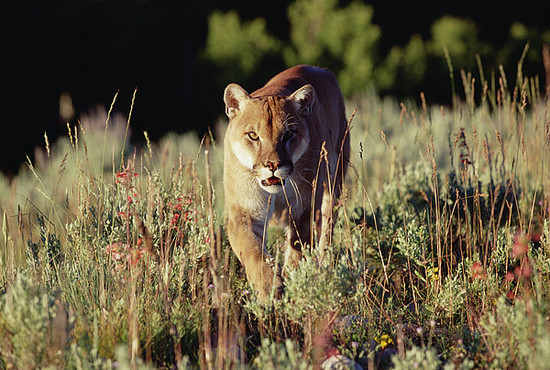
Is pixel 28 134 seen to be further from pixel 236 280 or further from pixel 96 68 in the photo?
pixel 236 280

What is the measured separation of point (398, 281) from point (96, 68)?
19.0 meters

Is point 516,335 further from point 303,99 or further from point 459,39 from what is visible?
point 459,39

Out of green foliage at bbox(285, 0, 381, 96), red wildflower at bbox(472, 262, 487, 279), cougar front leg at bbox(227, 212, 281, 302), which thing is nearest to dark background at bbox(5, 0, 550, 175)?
green foliage at bbox(285, 0, 381, 96)

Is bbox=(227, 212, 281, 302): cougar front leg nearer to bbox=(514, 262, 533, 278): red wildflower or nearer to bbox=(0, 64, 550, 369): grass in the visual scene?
bbox=(0, 64, 550, 369): grass

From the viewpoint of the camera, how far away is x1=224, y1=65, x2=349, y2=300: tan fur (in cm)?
428

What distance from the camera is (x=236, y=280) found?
4.54 m

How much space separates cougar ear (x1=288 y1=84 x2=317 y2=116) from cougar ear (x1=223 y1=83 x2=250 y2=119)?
0.34 m

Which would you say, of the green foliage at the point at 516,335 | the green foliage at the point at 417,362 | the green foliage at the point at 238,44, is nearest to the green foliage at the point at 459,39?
the green foliage at the point at 238,44

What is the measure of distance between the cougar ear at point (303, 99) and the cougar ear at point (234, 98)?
0.34 meters

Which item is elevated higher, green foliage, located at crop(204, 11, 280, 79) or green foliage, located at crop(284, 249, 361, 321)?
green foliage, located at crop(204, 11, 280, 79)

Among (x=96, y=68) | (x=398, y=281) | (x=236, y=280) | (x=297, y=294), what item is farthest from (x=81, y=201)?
(x=96, y=68)

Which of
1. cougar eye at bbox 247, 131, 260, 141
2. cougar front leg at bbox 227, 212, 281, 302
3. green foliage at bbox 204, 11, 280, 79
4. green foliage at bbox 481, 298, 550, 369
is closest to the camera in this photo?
green foliage at bbox 481, 298, 550, 369

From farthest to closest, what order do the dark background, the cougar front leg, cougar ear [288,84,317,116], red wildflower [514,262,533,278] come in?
the dark background
cougar ear [288,84,317,116]
the cougar front leg
red wildflower [514,262,533,278]

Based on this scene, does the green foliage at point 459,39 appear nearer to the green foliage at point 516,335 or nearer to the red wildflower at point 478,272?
the red wildflower at point 478,272
